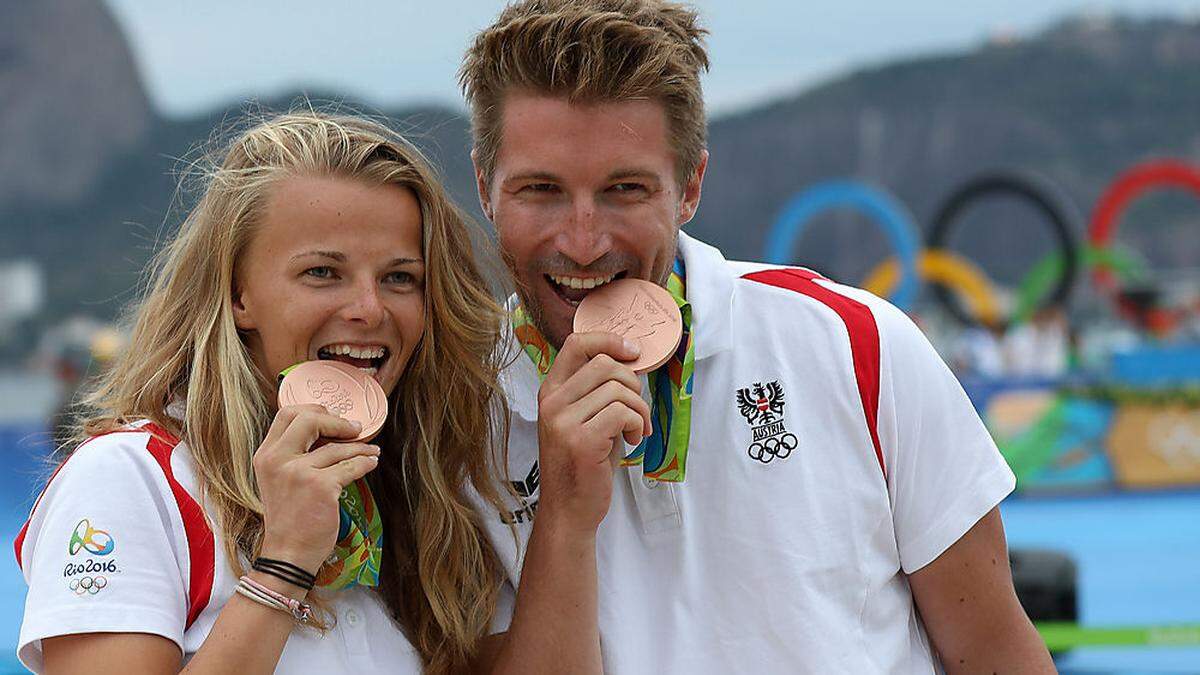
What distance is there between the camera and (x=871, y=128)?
168ft

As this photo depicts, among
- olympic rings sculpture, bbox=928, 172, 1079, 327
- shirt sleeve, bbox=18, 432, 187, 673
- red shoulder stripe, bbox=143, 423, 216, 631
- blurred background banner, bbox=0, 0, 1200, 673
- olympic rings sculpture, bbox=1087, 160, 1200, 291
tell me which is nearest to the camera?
shirt sleeve, bbox=18, 432, 187, 673

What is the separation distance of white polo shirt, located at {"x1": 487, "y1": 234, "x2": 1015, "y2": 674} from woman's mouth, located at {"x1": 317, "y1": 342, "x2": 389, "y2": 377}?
481 mm

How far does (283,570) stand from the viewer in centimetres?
247

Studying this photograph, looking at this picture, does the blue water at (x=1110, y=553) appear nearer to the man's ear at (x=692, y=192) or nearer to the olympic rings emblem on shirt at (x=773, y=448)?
the man's ear at (x=692, y=192)

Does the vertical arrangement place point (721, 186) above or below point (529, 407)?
below

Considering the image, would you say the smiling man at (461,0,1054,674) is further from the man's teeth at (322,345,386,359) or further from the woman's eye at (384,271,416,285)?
the man's teeth at (322,345,386,359)

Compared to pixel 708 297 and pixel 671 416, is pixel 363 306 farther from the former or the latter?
pixel 708 297

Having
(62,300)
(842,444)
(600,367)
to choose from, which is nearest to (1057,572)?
(842,444)

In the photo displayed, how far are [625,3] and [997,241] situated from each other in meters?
49.8

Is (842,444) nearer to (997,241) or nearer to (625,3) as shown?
(625,3)

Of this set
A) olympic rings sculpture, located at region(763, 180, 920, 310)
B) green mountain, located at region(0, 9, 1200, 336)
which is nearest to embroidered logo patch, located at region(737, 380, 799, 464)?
olympic rings sculpture, located at region(763, 180, 920, 310)

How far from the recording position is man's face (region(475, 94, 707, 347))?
2848 millimetres

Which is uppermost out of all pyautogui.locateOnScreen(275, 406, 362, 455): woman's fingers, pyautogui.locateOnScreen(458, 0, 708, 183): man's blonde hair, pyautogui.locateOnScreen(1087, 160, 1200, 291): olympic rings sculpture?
pyautogui.locateOnScreen(458, 0, 708, 183): man's blonde hair

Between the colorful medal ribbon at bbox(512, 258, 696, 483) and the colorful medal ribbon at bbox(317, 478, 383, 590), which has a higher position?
the colorful medal ribbon at bbox(512, 258, 696, 483)
